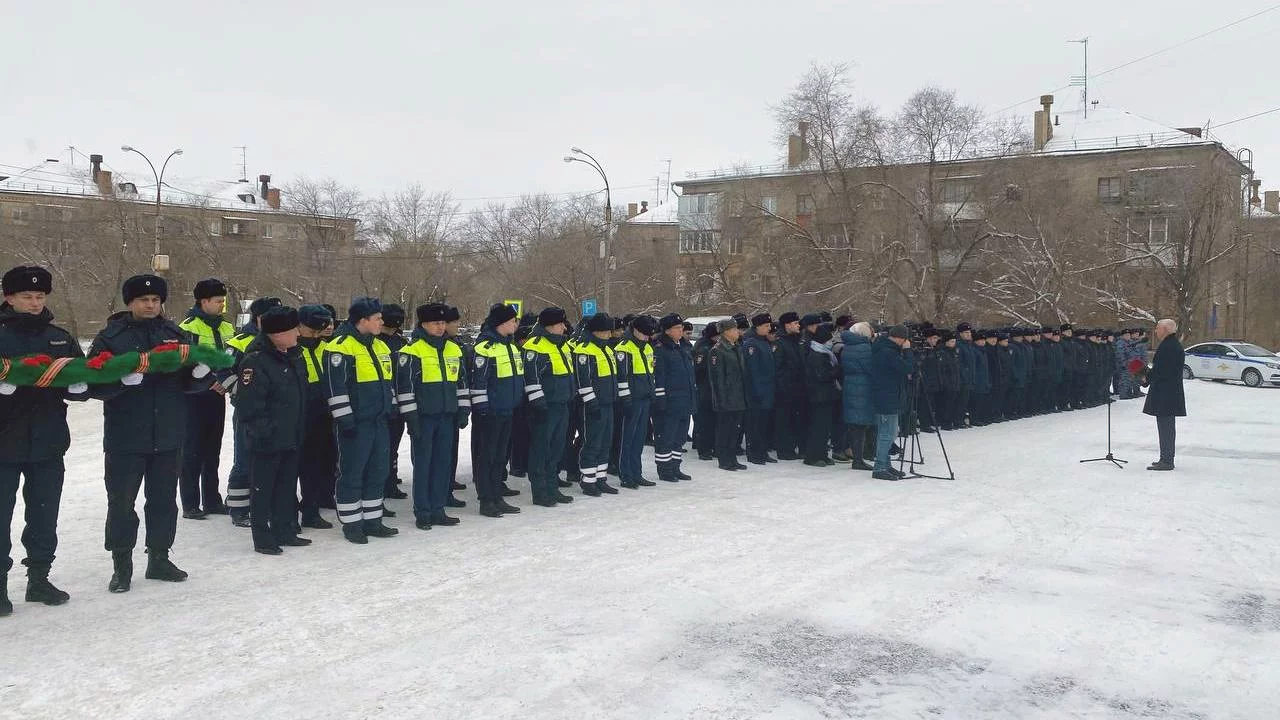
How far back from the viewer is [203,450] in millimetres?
9125

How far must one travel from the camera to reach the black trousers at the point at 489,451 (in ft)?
31.0

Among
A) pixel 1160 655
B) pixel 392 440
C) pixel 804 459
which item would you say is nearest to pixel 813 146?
pixel 804 459

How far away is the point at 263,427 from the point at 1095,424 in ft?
54.4

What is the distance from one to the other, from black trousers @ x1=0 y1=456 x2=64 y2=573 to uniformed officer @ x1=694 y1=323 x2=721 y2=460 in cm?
893

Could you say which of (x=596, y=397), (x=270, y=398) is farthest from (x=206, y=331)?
(x=596, y=397)

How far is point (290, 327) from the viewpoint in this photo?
7.92 meters

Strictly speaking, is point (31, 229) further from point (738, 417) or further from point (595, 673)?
point (595, 673)

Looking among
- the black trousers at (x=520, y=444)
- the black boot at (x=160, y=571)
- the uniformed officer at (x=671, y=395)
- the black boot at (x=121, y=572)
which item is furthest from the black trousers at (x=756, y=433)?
the black boot at (x=121, y=572)

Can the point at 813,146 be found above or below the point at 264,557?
above

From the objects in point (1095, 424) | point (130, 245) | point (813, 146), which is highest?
point (813, 146)

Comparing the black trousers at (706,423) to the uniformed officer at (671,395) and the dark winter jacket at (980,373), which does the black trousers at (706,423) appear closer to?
the uniformed officer at (671,395)

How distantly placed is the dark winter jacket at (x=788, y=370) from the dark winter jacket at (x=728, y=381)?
0.84 metres

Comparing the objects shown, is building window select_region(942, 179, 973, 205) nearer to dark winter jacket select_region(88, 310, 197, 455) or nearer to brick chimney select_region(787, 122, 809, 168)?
brick chimney select_region(787, 122, 809, 168)

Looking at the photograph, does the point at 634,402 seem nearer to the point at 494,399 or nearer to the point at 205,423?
the point at 494,399
